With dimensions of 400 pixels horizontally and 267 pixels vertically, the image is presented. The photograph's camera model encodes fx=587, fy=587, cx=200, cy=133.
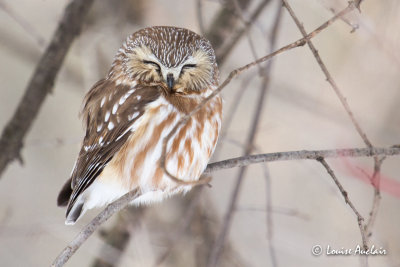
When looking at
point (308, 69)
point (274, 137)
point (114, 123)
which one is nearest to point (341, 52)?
point (308, 69)

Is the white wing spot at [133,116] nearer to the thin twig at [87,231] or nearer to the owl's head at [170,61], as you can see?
the owl's head at [170,61]

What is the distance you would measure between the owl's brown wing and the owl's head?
0.12 metres

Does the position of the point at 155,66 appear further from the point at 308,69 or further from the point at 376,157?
the point at 308,69

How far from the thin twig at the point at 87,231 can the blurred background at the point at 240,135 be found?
1.01m

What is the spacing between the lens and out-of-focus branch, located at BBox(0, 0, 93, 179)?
16.5 feet

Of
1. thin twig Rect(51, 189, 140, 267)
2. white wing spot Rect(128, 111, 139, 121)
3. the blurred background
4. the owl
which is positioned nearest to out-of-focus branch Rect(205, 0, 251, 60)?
the blurred background

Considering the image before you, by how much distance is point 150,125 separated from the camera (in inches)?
157

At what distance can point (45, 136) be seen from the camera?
7.69m

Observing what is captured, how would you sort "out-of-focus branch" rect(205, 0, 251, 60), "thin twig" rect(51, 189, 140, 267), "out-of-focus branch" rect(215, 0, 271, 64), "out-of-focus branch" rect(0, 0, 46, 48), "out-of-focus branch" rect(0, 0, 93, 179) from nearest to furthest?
"thin twig" rect(51, 189, 140, 267) < "out-of-focus branch" rect(0, 0, 46, 48) < "out-of-focus branch" rect(0, 0, 93, 179) < "out-of-focus branch" rect(215, 0, 271, 64) < "out-of-focus branch" rect(205, 0, 251, 60)

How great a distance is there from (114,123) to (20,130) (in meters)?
1.36

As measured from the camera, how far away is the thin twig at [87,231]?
3.11 m

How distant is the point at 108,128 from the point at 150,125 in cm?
32

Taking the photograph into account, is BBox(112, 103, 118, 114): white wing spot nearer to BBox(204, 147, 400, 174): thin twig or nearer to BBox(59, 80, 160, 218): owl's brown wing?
BBox(59, 80, 160, 218): owl's brown wing

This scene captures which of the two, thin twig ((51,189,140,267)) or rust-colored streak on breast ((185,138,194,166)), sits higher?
rust-colored streak on breast ((185,138,194,166))
